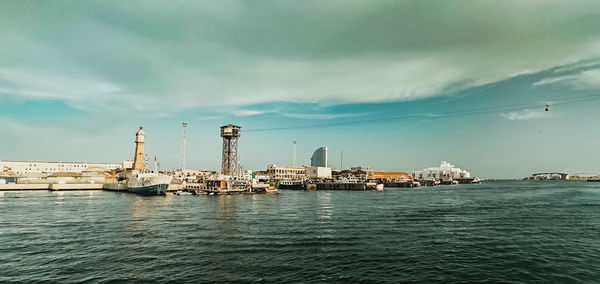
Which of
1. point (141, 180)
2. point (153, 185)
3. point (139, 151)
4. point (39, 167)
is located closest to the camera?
point (153, 185)

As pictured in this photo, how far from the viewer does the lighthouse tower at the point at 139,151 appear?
13850 centimetres

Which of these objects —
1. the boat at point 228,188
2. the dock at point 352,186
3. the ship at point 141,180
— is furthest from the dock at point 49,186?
the dock at point 352,186

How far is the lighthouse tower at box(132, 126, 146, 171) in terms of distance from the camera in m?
138

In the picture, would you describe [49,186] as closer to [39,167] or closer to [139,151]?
[139,151]

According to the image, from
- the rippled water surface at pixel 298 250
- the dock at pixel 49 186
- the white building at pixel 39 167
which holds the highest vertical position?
the white building at pixel 39 167

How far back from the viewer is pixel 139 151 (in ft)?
462

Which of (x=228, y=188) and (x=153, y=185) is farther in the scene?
(x=228, y=188)

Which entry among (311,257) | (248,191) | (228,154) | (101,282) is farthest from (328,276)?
(228,154)

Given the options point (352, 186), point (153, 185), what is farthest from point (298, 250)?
point (352, 186)

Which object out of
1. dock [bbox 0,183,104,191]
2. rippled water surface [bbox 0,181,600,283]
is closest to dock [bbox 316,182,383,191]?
dock [bbox 0,183,104,191]

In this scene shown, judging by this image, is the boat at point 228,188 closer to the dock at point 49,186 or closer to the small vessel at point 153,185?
the small vessel at point 153,185

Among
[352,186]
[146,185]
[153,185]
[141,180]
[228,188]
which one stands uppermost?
[141,180]

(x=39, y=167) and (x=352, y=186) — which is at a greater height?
(x=39, y=167)

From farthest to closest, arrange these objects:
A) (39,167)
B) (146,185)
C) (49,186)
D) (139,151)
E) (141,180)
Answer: (39,167), (139,151), (49,186), (141,180), (146,185)
